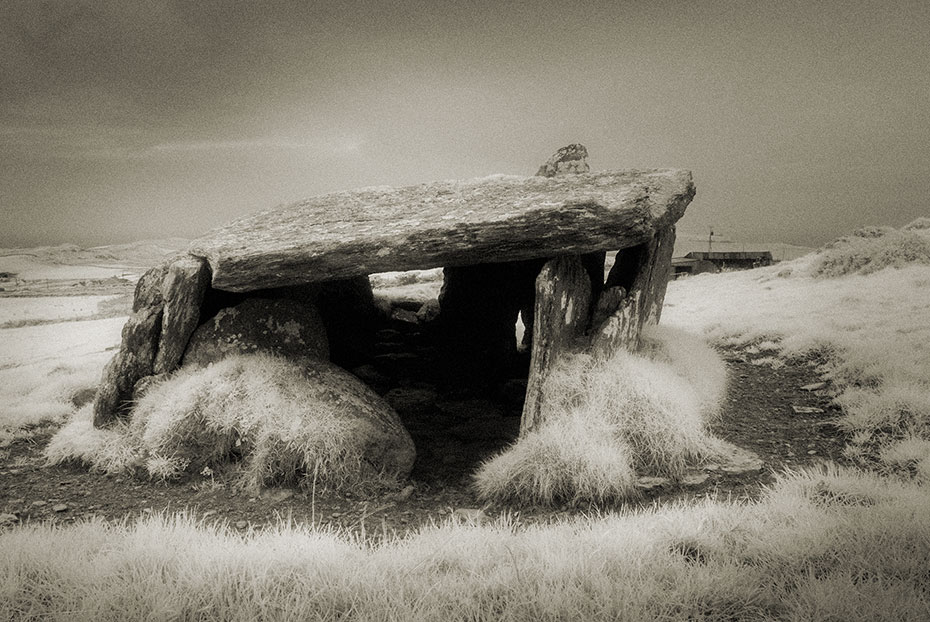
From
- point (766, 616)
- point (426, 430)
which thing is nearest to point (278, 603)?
point (766, 616)

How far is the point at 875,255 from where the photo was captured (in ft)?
56.8

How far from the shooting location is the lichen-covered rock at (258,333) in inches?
336

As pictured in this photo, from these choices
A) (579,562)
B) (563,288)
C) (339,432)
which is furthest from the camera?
(563,288)

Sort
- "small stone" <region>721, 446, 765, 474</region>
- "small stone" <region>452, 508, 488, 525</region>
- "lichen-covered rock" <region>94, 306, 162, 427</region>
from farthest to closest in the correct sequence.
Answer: "lichen-covered rock" <region>94, 306, 162, 427</region>
"small stone" <region>721, 446, 765, 474</region>
"small stone" <region>452, 508, 488, 525</region>

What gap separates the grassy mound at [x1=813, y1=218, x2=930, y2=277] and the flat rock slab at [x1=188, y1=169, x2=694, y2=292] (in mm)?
12052

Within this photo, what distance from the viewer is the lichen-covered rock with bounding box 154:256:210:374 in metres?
8.54

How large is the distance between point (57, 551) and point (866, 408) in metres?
9.36

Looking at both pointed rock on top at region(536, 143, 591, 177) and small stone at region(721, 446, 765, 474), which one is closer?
small stone at region(721, 446, 765, 474)

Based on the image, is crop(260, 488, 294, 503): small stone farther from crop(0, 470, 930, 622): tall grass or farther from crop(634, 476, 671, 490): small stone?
crop(634, 476, 671, 490): small stone

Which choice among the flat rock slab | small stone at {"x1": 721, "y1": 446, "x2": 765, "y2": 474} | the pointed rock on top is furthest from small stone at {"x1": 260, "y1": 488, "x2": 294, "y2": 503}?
the pointed rock on top

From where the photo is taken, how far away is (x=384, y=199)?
31.1 feet

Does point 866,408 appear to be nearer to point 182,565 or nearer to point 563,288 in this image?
point 563,288

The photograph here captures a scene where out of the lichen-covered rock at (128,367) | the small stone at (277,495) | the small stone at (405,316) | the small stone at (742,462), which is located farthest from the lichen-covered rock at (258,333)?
the small stone at (742,462)

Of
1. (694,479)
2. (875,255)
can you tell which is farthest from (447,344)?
(875,255)
